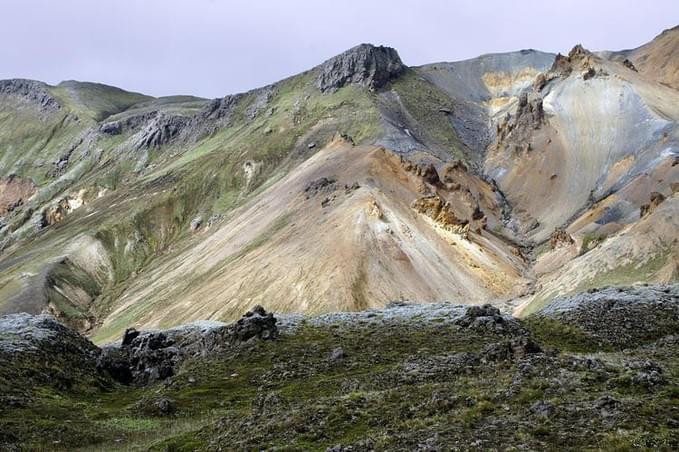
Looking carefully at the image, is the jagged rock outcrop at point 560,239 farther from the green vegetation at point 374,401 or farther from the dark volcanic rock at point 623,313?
the green vegetation at point 374,401

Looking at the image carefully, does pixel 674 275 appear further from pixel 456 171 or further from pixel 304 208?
pixel 456 171

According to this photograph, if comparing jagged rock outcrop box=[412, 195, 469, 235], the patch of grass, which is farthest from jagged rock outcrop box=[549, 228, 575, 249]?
the patch of grass

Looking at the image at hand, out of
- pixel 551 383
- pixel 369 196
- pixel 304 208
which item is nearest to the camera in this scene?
pixel 551 383

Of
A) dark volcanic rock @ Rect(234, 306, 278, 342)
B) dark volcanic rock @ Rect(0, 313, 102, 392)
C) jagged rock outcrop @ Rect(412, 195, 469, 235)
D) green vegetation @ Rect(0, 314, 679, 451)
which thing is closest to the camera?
green vegetation @ Rect(0, 314, 679, 451)

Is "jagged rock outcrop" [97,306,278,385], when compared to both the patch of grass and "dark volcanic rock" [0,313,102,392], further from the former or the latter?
the patch of grass

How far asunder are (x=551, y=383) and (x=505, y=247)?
13301 cm

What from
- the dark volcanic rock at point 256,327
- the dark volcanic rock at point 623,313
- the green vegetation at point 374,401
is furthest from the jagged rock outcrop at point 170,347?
the dark volcanic rock at point 623,313

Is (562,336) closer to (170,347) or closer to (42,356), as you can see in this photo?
(170,347)

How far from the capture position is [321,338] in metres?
58.4

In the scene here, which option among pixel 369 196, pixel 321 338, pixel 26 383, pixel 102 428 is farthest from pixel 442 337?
pixel 369 196

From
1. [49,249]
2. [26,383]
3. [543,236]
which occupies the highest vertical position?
[49,249]

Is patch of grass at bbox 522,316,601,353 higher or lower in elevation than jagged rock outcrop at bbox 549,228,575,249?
higher

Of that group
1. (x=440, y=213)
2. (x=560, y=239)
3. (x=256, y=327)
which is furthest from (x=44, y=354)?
(x=560, y=239)

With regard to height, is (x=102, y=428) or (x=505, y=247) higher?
(x=102, y=428)
